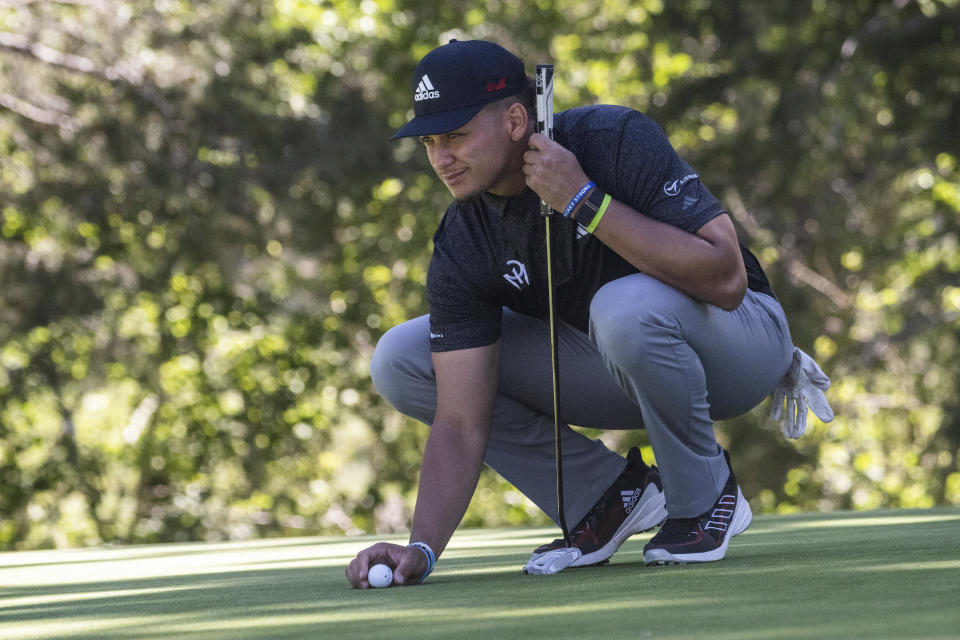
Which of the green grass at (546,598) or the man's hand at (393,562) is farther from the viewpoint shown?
the man's hand at (393,562)

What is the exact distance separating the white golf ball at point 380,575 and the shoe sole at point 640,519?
502mm

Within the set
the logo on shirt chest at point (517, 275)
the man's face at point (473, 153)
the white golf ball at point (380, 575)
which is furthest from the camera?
the logo on shirt chest at point (517, 275)

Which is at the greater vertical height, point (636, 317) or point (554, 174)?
point (554, 174)

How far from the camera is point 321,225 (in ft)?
32.1

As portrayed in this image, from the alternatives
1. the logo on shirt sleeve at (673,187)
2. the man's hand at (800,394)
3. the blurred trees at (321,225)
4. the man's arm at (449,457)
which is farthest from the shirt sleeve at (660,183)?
the blurred trees at (321,225)

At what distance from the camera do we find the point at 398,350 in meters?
2.93

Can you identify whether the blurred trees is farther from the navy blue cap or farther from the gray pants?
the navy blue cap

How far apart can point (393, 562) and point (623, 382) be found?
0.53 m

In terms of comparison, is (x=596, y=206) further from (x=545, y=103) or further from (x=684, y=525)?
(x=684, y=525)

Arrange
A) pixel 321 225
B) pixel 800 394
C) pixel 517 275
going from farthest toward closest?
1. pixel 321 225
2. pixel 800 394
3. pixel 517 275

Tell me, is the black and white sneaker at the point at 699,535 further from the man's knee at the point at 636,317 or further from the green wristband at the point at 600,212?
the green wristband at the point at 600,212

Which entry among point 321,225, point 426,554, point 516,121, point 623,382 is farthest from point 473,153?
point 321,225

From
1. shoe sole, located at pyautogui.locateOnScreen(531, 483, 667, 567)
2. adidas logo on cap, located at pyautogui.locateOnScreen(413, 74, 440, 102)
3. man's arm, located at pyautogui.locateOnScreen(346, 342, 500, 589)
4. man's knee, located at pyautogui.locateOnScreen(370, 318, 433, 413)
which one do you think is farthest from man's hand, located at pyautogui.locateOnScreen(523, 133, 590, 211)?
shoe sole, located at pyautogui.locateOnScreen(531, 483, 667, 567)

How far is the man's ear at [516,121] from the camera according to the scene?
2.54 metres
